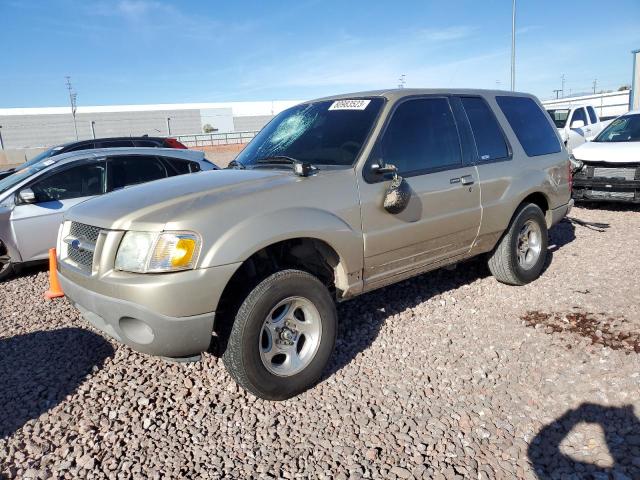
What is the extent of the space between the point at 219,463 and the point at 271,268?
1.22m

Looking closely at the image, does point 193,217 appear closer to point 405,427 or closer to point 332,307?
point 332,307

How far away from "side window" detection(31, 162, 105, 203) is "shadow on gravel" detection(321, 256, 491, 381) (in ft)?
12.7

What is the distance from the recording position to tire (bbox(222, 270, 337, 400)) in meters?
2.88

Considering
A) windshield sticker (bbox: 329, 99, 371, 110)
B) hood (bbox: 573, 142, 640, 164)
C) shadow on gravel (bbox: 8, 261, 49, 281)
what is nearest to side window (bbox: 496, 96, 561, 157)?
windshield sticker (bbox: 329, 99, 371, 110)

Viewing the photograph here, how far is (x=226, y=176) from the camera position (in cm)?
354

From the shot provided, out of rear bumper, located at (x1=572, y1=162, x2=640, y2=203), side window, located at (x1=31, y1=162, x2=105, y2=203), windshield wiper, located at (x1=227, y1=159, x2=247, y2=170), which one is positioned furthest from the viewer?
rear bumper, located at (x1=572, y1=162, x2=640, y2=203)

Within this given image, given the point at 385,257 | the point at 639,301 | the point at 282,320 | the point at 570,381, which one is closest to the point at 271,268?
the point at 282,320

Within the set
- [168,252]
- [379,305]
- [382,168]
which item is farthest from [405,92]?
[168,252]

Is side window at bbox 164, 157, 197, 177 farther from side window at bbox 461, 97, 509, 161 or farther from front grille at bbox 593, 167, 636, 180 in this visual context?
front grille at bbox 593, 167, 636, 180

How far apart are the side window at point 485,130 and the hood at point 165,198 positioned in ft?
6.32

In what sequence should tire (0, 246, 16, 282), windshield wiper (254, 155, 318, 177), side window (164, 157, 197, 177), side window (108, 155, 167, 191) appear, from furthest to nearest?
side window (164, 157, 197, 177), side window (108, 155, 167, 191), tire (0, 246, 16, 282), windshield wiper (254, 155, 318, 177)

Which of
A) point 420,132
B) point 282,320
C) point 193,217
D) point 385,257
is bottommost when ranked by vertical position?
point 282,320

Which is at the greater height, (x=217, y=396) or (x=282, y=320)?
(x=282, y=320)

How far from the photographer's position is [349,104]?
398cm
